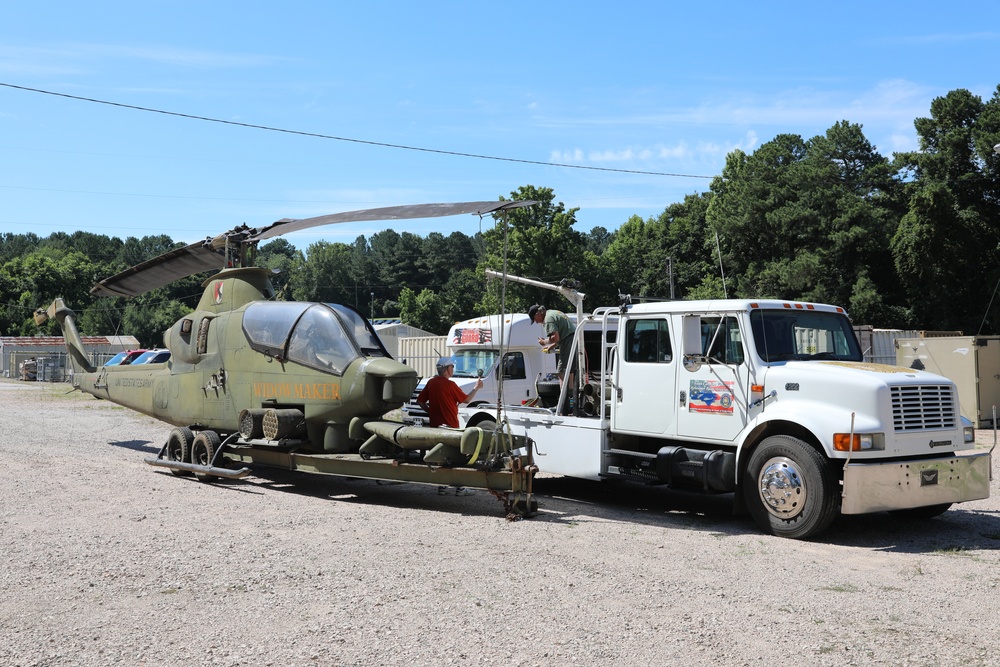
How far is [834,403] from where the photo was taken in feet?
26.5

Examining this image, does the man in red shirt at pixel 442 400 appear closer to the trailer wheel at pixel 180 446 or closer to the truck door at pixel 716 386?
the truck door at pixel 716 386

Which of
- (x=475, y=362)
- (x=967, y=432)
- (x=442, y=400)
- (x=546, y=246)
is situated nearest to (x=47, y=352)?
(x=546, y=246)

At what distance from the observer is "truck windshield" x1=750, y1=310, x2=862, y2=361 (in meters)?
8.84

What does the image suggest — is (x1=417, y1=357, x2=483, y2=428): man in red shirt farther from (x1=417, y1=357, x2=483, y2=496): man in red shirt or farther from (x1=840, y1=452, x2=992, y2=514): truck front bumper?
(x1=840, y1=452, x2=992, y2=514): truck front bumper

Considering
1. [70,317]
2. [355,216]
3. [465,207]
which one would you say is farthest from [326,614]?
[70,317]

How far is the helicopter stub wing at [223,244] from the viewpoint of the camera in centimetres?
902

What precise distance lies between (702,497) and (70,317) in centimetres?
1244

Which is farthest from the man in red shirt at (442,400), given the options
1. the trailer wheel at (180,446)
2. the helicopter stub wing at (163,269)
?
the helicopter stub wing at (163,269)

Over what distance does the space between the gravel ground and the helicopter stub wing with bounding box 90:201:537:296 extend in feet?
10.5

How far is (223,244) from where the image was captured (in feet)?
42.3

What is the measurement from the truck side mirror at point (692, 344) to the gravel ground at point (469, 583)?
1675 mm

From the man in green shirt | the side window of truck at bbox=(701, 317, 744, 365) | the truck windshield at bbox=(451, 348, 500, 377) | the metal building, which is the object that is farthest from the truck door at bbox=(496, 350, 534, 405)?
the metal building

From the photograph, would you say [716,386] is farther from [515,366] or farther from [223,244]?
[515,366]

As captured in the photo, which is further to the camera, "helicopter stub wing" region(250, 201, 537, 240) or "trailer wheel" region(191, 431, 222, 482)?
"trailer wheel" region(191, 431, 222, 482)
